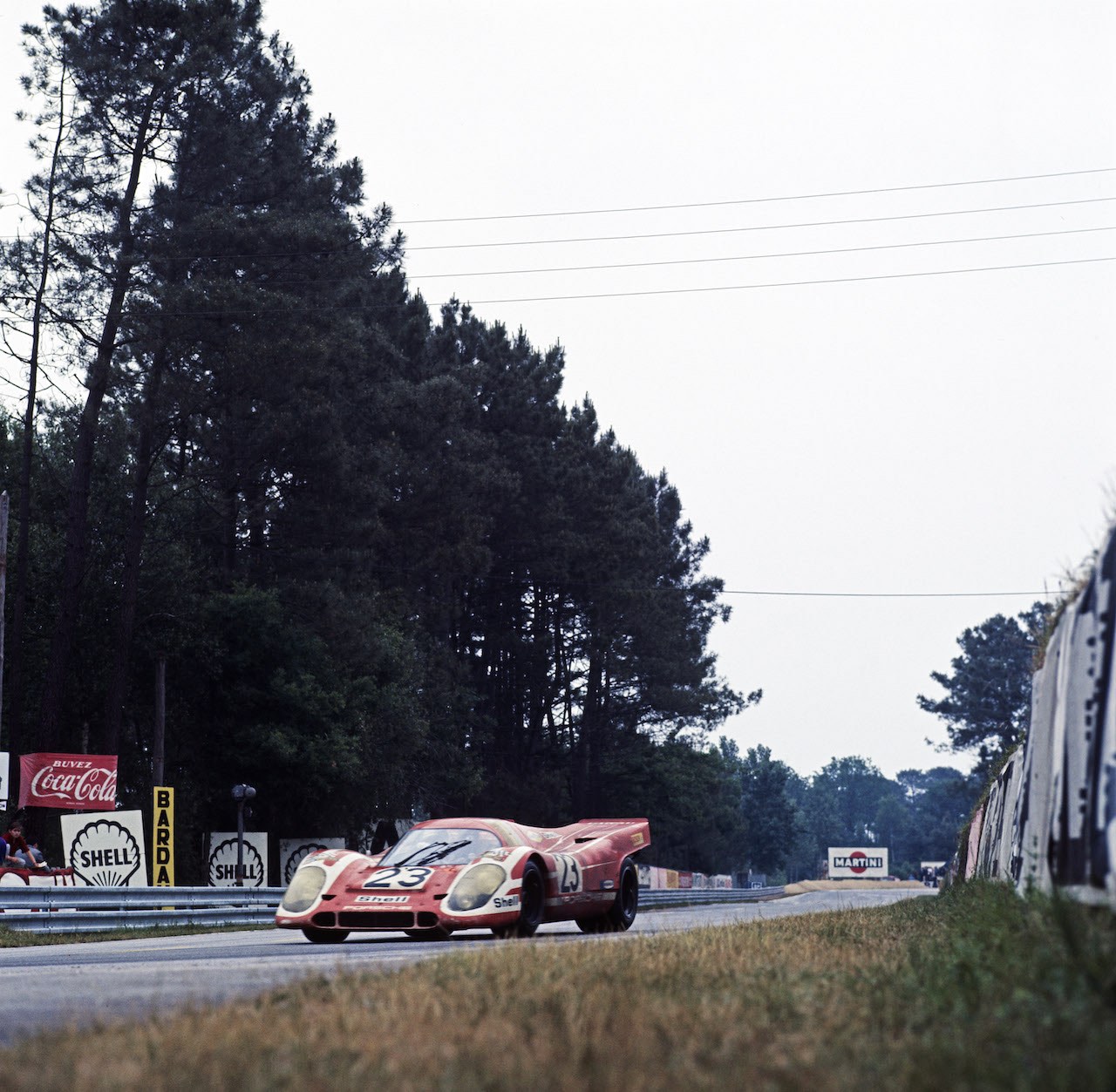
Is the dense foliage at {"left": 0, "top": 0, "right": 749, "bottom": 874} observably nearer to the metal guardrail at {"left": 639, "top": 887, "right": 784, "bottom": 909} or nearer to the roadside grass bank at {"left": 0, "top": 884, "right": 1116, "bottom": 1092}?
the metal guardrail at {"left": 639, "top": 887, "right": 784, "bottom": 909}

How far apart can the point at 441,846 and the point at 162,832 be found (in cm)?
1409

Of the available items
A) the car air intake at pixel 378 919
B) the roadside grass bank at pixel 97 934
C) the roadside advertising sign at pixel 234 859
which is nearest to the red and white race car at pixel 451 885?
the car air intake at pixel 378 919

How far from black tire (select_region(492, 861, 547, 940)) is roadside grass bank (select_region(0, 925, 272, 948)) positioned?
5.49 metres

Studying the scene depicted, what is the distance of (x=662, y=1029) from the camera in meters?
4.91

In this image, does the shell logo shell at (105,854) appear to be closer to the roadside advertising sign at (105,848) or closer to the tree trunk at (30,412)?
the roadside advertising sign at (105,848)

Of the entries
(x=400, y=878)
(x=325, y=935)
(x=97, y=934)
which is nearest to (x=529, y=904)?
(x=400, y=878)

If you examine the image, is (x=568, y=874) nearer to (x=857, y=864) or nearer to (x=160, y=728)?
(x=160, y=728)

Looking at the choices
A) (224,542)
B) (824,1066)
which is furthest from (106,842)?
(824,1066)

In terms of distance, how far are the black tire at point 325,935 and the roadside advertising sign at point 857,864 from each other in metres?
117

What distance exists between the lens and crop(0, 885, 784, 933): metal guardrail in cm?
1836

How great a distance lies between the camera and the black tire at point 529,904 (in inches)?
529

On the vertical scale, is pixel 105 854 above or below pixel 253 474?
below

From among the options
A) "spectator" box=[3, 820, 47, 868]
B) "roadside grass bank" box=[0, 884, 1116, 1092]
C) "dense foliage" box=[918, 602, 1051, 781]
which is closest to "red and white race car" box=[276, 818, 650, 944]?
"roadside grass bank" box=[0, 884, 1116, 1092]

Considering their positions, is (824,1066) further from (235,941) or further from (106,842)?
(106,842)
